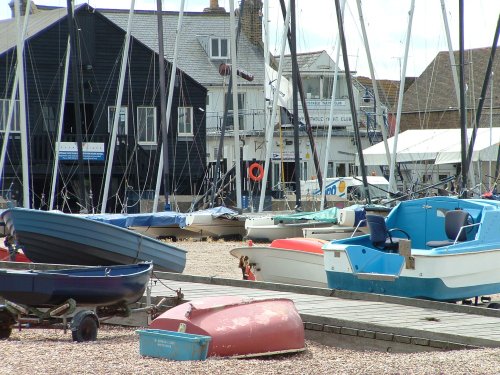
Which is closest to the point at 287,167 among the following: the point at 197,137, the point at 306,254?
the point at 197,137

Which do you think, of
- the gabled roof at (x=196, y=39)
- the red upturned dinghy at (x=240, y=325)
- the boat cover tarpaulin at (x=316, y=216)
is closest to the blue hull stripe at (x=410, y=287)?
the red upturned dinghy at (x=240, y=325)

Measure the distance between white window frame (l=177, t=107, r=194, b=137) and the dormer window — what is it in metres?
8.98

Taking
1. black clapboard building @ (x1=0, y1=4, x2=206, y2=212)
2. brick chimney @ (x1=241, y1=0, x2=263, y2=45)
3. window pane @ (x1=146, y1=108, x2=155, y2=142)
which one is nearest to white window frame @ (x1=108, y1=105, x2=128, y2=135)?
black clapboard building @ (x1=0, y1=4, x2=206, y2=212)

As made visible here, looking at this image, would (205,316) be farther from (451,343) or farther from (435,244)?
(435,244)

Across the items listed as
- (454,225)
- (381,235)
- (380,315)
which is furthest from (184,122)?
(380,315)

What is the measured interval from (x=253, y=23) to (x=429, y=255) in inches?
1906

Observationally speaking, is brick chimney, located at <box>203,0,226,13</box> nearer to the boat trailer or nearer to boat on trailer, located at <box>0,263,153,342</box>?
boat on trailer, located at <box>0,263,153,342</box>

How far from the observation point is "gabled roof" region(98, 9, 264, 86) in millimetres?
57875

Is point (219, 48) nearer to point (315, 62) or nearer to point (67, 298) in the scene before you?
point (315, 62)

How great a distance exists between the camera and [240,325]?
11.4 metres

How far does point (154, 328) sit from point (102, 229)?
7.15m

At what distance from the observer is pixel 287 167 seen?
6009 centimetres

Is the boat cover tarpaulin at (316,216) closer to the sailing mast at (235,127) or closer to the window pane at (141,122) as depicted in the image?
the sailing mast at (235,127)

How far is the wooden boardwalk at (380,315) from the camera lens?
453 inches
